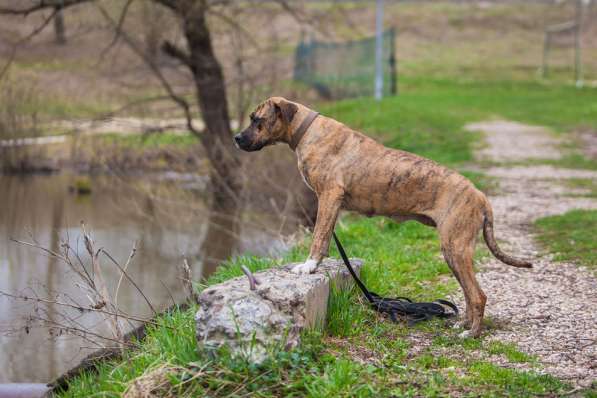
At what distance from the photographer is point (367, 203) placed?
22.4 ft

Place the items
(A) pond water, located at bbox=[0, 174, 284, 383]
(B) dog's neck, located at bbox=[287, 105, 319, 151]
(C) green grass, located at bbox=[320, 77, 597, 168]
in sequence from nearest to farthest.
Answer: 1. (B) dog's neck, located at bbox=[287, 105, 319, 151]
2. (A) pond water, located at bbox=[0, 174, 284, 383]
3. (C) green grass, located at bbox=[320, 77, 597, 168]

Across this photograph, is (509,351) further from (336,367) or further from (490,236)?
(336,367)

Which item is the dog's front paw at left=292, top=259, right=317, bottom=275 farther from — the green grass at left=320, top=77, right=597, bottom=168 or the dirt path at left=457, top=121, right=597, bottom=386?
the green grass at left=320, top=77, right=597, bottom=168

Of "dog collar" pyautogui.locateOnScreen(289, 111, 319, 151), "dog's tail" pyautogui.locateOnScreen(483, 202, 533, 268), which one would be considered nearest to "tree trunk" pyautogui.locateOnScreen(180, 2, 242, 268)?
"dog collar" pyautogui.locateOnScreen(289, 111, 319, 151)

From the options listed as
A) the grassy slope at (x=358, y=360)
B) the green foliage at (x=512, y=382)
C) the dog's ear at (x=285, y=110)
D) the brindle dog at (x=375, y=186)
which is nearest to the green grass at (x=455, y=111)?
A: the grassy slope at (x=358, y=360)

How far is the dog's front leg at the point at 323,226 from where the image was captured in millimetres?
6668

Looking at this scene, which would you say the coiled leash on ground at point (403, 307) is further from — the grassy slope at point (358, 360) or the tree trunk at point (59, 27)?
the tree trunk at point (59, 27)

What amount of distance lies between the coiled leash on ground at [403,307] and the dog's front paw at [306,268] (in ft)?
1.61

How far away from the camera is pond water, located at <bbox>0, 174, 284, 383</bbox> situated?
30.6 ft

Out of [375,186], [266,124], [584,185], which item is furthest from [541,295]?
[584,185]

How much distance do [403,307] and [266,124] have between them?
1.94 m

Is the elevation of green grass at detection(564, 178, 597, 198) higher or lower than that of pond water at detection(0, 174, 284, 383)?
higher

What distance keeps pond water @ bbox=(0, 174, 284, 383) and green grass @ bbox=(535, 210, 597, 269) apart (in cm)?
349

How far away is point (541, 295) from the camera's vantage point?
8016mm
